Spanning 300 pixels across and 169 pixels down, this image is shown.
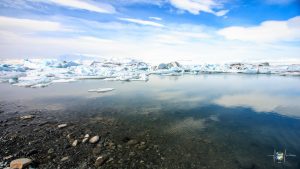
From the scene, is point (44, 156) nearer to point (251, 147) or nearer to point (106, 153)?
point (106, 153)

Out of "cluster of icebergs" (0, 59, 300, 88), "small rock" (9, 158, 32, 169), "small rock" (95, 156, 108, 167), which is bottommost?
"small rock" (95, 156, 108, 167)

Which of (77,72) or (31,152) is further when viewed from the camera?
(77,72)

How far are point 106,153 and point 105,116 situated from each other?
3.33 metres

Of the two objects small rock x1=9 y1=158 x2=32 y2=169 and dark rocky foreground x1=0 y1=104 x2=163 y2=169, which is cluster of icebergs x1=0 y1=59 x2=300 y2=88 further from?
small rock x1=9 y1=158 x2=32 y2=169

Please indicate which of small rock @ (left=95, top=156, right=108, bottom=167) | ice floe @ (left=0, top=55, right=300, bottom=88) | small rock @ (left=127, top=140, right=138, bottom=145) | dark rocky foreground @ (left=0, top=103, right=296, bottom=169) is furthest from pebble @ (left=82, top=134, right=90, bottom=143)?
ice floe @ (left=0, top=55, right=300, bottom=88)

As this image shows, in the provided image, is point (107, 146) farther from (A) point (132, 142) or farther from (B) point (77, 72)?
(B) point (77, 72)

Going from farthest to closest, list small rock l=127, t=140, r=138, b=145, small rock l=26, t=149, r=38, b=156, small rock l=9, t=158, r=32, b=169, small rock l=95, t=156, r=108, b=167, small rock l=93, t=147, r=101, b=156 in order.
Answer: small rock l=127, t=140, r=138, b=145
small rock l=93, t=147, r=101, b=156
small rock l=26, t=149, r=38, b=156
small rock l=95, t=156, r=108, b=167
small rock l=9, t=158, r=32, b=169

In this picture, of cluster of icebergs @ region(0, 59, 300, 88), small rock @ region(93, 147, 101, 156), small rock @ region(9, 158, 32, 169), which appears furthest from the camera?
cluster of icebergs @ region(0, 59, 300, 88)

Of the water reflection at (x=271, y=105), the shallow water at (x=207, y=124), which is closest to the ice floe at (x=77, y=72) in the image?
the shallow water at (x=207, y=124)

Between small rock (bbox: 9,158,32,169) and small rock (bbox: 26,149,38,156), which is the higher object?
small rock (bbox: 9,158,32,169)

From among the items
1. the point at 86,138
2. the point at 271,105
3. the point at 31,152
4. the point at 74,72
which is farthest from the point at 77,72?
the point at 271,105

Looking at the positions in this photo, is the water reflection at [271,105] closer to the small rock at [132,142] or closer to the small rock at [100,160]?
the small rock at [132,142]

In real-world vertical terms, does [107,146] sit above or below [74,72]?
below

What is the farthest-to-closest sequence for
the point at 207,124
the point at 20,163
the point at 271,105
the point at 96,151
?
the point at 271,105, the point at 207,124, the point at 96,151, the point at 20,163
